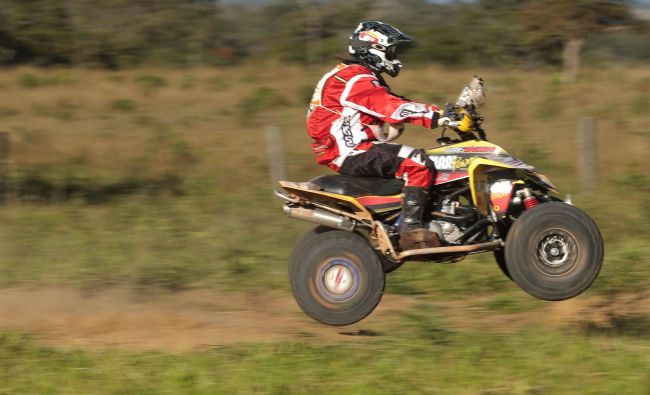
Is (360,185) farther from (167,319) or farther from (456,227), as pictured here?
(167,319)

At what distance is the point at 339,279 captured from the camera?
22.6 ft

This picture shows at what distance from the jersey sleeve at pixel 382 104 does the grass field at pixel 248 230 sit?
57.4 inches

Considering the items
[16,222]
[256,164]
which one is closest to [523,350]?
[16,222]

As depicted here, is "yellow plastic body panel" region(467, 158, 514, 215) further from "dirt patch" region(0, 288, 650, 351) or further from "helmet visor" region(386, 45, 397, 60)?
"dirt patch" region(0, 288, 650, 351)

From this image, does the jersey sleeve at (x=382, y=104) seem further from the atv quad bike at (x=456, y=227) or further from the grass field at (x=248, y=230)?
the grass field at (x=248, y=230)

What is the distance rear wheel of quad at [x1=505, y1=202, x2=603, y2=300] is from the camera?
6.57 meters

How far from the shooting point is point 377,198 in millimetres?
6984

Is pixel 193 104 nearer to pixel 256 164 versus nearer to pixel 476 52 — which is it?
pixel 256 164

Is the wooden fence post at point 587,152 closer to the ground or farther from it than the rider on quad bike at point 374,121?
closer to the ground

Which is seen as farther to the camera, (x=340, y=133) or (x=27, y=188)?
(x=27, y=188)

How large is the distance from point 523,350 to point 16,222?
780 cm

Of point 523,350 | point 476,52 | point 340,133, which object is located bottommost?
point 476,52

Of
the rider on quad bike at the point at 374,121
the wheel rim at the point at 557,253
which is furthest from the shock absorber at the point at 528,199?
the rider on quad bike at the point at 374,121

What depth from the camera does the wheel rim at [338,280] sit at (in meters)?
6.86
